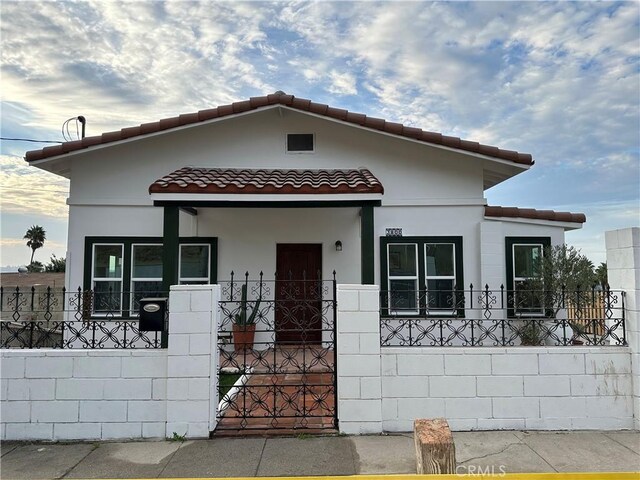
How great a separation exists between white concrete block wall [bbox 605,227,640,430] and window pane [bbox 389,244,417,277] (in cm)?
422

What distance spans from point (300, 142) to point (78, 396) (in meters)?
6.41

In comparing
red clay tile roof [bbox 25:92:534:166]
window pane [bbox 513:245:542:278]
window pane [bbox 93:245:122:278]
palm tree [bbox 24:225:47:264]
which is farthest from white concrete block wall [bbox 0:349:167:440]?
palm tree [bbox 24:225:47:264]

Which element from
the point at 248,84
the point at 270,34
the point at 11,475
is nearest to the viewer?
the point at 11,475

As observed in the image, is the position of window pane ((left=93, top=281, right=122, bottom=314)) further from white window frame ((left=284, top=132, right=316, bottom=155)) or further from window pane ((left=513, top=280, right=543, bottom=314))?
window pane ((left=513, top=280, right=543, bottom=314))

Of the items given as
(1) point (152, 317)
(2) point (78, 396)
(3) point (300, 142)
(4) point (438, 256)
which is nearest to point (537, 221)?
(4) point (438, 256)

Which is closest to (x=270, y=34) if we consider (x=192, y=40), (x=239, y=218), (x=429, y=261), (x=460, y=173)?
(x=192, y=40)

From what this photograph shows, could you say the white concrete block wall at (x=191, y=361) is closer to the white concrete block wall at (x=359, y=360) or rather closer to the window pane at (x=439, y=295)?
the white concrete block wall at (x=359, y=360)

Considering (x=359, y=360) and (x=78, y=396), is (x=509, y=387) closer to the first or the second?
(x=359, y=360)

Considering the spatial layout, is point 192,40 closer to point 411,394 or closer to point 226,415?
point 226,415

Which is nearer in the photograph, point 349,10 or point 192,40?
point 349,10

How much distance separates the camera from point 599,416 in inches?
183

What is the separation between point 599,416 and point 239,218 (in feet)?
23.4

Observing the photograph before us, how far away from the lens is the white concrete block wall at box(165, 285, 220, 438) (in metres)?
4.46

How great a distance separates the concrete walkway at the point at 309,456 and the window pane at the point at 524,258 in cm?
460
